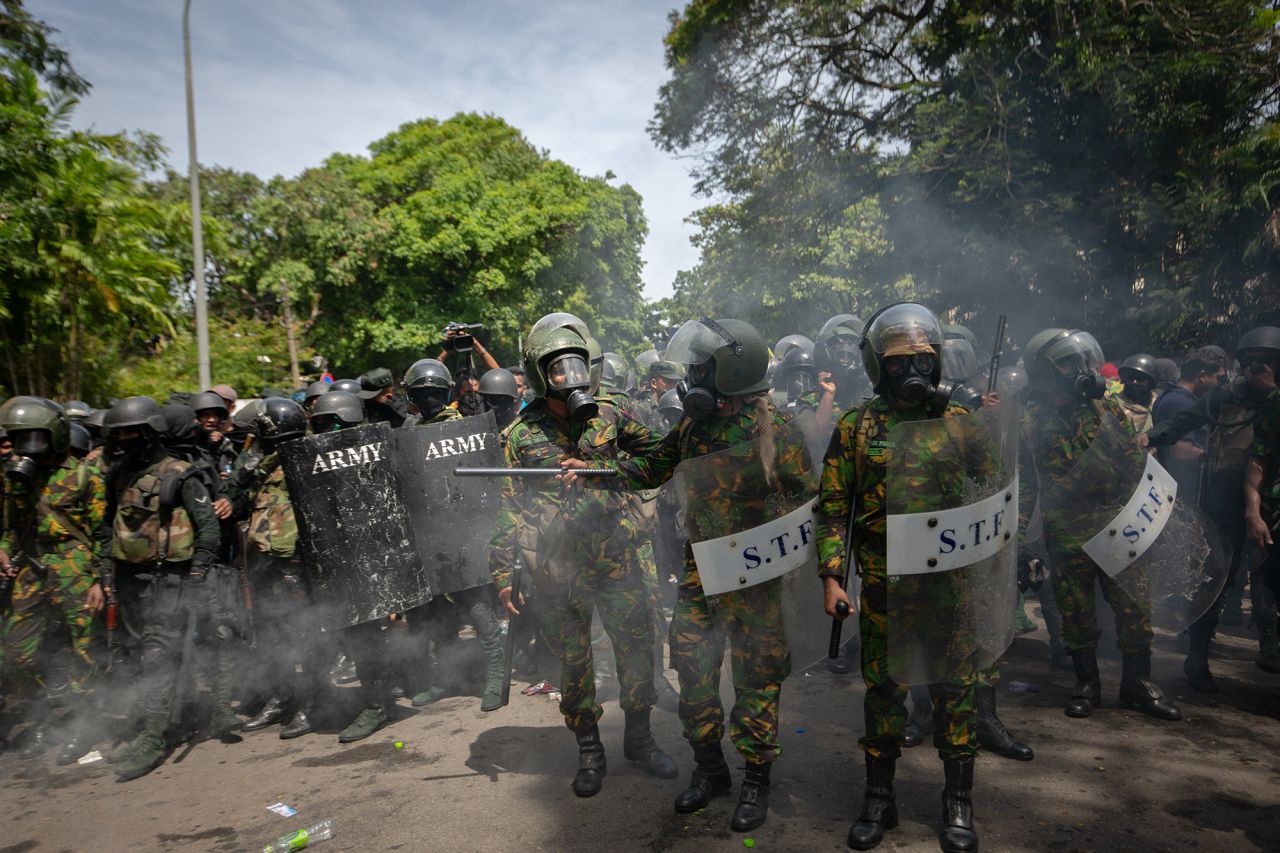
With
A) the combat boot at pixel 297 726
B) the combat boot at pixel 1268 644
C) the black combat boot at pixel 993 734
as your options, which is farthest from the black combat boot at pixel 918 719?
Result: the combat boot at pixel 297 726

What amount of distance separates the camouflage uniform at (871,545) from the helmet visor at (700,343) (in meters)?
0.65

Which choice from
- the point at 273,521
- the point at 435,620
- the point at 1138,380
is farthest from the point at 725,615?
the point at 1138,380

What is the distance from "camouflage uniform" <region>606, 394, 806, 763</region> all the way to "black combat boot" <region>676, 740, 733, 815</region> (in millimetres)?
67

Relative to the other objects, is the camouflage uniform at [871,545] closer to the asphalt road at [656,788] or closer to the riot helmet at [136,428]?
the asphalt road at [656,788]

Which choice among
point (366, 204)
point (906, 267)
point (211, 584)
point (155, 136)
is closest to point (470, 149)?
A: point (366, 204)

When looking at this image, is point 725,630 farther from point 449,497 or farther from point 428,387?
point 428,387

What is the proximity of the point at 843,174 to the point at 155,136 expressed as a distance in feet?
36.6

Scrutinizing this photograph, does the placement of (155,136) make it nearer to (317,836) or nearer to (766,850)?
(317,836)

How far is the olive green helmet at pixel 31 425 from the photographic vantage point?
5.39 metres

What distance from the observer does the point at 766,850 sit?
11.3 feet

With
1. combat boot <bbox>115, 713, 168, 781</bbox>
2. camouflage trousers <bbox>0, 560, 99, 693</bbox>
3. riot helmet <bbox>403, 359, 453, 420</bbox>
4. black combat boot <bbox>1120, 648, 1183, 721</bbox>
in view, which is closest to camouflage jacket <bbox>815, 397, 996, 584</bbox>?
black combat boot <bbox>1120, 648, 1183, 721</bbox>

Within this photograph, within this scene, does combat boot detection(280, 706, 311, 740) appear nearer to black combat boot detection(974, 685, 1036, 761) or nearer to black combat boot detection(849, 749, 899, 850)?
black combat boot detection(849, 749, 899, 850)

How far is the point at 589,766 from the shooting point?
4.18 metres

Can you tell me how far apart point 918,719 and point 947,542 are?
1.79m
